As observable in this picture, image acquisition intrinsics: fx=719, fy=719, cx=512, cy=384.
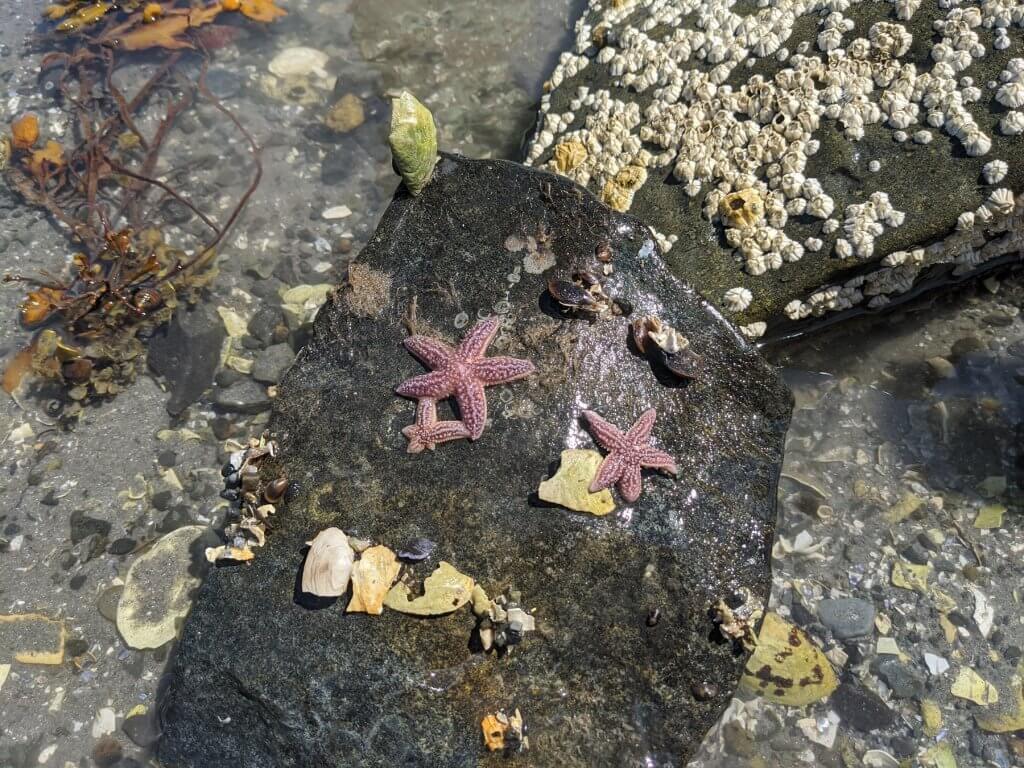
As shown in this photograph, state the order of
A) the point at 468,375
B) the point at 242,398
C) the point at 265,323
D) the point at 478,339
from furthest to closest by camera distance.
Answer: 1. the point at 265,323
2. the point at 242,398
3. the point at 478,339
4. the point at 468,375

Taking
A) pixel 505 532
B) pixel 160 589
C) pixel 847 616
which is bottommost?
pixel 160 589

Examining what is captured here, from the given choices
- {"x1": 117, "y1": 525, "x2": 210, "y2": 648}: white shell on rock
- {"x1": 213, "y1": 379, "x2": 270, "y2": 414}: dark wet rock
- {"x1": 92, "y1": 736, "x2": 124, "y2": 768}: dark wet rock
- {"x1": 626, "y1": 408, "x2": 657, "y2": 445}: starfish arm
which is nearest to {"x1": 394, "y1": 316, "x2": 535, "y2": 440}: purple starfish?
{"x1": 626, "y1": 408, "x2": 657, "y2": 445}: starfish arm

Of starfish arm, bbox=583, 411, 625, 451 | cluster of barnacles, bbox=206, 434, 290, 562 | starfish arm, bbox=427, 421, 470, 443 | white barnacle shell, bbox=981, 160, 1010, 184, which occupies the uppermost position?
white barnacle shell, bbox=981, 160, 1010, 184

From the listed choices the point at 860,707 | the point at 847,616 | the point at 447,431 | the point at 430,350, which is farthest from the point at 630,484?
the point at 860,707

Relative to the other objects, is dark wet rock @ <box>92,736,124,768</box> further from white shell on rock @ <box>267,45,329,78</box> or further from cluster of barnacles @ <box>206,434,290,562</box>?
white shell on rock @ <box>267,45,329,78</box>

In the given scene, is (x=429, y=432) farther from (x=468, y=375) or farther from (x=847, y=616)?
(x=847, y=616)

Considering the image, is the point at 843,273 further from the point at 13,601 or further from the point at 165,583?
the point at 13,601

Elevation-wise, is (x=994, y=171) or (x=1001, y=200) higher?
(x=994, y=171)
